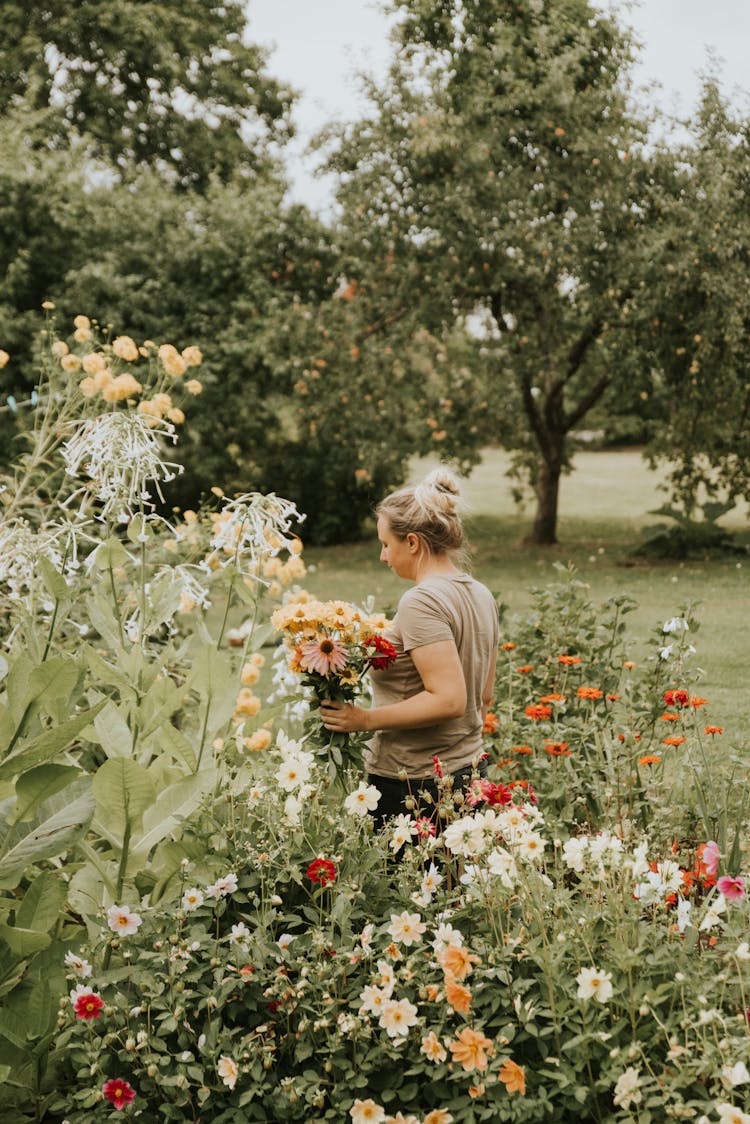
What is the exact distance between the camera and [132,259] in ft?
44.1

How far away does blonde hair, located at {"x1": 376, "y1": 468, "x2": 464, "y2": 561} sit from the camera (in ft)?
9.59

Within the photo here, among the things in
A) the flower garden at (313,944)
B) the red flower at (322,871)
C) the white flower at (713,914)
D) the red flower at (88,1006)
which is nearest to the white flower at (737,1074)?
the flower garden at (313,944)

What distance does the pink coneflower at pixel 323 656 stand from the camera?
2.61 m

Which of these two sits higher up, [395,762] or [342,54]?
[342,54]

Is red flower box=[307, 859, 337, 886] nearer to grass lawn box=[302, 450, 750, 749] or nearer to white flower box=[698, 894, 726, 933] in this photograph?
white flower box=[698, 894, 726, 933]

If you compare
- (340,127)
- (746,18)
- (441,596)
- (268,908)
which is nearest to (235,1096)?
(268,908)

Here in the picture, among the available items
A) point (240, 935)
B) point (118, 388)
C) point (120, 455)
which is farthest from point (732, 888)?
point (118, 388)

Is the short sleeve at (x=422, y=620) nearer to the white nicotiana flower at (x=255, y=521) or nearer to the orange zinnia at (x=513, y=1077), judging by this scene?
the white nicotiana flower at (x=255, y=521)

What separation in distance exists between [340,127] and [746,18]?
15.7ft

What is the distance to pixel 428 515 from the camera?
2918 millimetres

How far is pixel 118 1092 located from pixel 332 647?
107cm

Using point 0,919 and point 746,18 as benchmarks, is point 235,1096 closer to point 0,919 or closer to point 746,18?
point 0,919

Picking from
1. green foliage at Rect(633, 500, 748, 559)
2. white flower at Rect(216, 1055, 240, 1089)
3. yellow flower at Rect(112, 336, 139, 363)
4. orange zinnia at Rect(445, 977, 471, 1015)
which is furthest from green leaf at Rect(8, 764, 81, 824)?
green foliage at Rect(633, 500, 748, 559)

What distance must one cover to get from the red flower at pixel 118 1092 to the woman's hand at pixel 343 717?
39.2 inches
